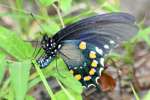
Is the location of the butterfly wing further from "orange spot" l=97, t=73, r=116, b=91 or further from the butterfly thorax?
"orange spot" l=97, t=73, r=116, b=91

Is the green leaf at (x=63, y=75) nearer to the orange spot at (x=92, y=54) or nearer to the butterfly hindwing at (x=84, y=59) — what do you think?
the butterfly hindwing at (x=84, y=59)

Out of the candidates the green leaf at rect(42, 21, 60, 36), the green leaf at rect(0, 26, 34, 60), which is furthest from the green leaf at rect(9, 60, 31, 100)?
the green leaf at rect(42, 21, 60, 36)

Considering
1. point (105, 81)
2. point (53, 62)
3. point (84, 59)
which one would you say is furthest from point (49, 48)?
point (105, 81)

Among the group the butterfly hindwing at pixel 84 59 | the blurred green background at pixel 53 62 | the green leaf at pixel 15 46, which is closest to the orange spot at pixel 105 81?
the blurred green background at pixel 53 62

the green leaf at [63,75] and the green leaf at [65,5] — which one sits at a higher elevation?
the green leaf at [65,5]

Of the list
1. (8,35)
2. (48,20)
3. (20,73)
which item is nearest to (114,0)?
(48,20)

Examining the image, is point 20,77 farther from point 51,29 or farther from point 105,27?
point 51,29
